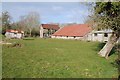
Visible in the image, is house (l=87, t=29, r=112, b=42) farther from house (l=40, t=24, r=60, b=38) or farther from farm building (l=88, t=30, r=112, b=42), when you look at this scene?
house (l=40, t=24, r=60, b=38)

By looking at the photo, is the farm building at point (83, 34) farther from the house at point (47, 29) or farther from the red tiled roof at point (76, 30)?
the house at point (47, 29)

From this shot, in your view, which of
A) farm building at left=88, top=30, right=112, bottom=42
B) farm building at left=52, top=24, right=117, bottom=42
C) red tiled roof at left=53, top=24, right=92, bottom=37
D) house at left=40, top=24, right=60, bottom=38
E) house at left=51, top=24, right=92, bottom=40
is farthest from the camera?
house at left=40, top=24, right=60, bottom=38

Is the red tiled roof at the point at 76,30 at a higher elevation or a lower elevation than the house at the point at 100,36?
higher

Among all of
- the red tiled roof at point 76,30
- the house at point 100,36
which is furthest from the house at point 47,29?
the house at point 100,36

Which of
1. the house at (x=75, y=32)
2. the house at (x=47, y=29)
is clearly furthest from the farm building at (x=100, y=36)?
the house at (x=47, y=29)

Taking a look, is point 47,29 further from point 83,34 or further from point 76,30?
point 83,34

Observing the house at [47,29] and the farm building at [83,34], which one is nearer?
the farm building at [83,34]

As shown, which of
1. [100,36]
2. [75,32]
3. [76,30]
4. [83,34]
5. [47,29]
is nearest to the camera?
[100,36]

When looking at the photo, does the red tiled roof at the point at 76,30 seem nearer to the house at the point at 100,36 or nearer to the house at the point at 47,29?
the house at the point at 100,36

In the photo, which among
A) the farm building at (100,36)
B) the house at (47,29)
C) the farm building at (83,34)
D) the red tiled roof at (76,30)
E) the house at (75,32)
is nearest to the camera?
the farm building at (100,36)

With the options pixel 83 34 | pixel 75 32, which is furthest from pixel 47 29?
pixel 83 34

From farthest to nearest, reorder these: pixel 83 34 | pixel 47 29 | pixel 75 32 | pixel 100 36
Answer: pixel 47 29
pixel 75 32
pixel 83 34
pixel 100 36

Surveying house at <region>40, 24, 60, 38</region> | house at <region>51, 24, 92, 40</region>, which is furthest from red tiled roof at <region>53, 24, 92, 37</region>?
house at <region>40, 24, 60, 38</region>

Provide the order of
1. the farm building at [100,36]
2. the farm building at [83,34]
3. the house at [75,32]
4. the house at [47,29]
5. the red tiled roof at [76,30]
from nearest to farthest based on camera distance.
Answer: the farm building at [100,36], the farm building at [83,34], the house at [75,32], the red tiled roof at [76,30], the house at [47,29]
